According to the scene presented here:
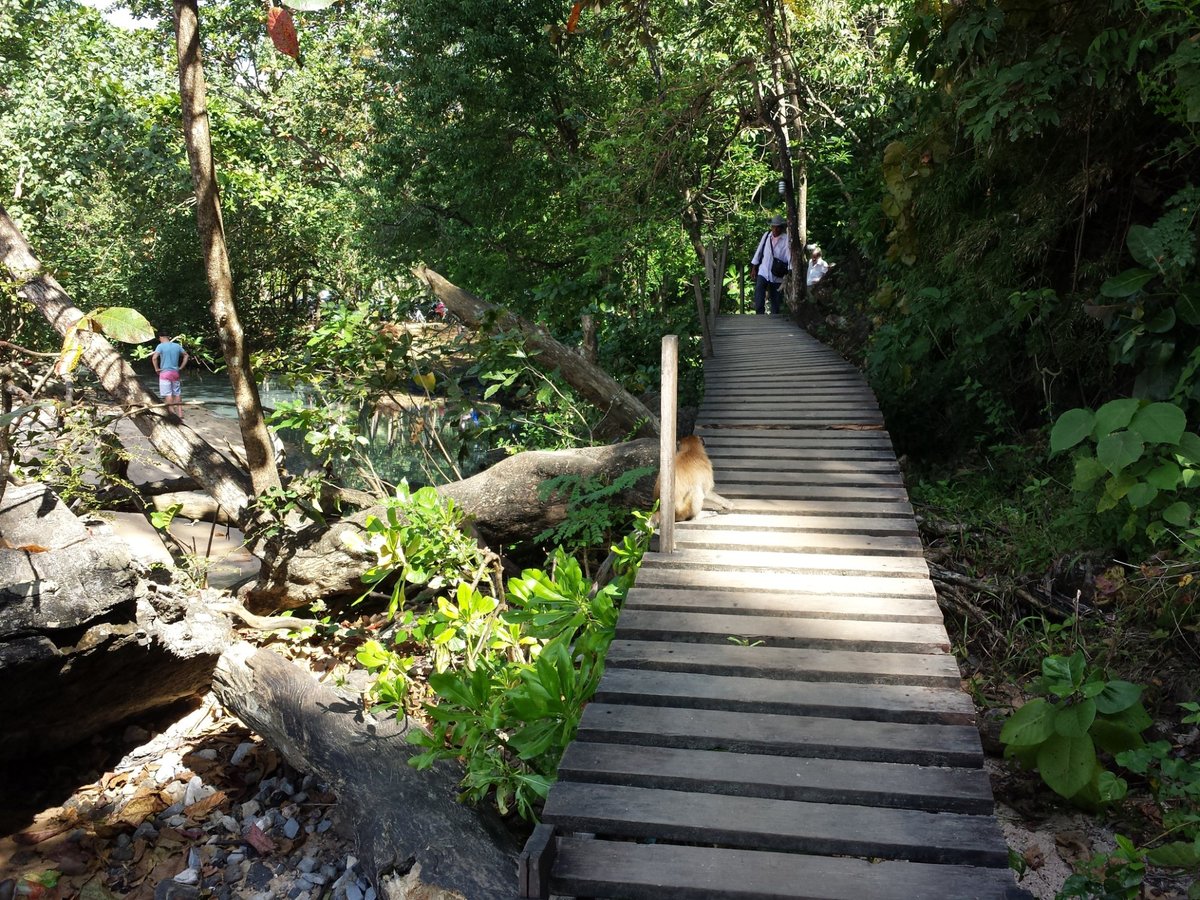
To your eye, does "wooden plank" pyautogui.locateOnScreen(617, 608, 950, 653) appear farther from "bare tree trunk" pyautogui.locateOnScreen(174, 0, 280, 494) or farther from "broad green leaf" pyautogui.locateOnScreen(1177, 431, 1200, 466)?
"bare tree trunk" pyautogui.locateOnScreen(174, 0, 280, 494)

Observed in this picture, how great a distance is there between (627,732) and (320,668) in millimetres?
3906

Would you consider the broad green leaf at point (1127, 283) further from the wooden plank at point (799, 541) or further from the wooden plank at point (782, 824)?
the wooden plank at point (782, 824)

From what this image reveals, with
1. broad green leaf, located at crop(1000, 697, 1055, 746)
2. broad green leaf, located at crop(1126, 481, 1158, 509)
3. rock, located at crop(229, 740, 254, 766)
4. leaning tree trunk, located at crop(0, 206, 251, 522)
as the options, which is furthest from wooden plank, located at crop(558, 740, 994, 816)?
leaning tree trunk, located at crop(0, 206, 251, 522)

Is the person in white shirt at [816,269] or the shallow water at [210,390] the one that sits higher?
the person in white shirt at [816,269]

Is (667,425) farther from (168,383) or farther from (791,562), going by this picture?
(168,383)

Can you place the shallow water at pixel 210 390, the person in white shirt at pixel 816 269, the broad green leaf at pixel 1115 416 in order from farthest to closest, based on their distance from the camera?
1. the shallow water at pixel 210 390
2. the person in white shirt at pixel 816 269
3. the broad green leaf at pixel 1115 416

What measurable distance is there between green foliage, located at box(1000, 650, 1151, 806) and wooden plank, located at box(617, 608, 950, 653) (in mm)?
451

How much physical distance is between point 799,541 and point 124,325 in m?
4.15

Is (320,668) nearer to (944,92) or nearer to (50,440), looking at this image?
(50,440)

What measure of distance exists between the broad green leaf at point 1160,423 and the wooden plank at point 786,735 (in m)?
2.00

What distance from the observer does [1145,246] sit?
4902 mm

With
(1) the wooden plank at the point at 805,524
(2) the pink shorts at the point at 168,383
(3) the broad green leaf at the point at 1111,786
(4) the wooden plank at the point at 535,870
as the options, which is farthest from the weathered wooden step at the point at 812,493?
(2) the pink shorts at the point at 168,383

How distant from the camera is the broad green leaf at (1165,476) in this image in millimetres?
4402

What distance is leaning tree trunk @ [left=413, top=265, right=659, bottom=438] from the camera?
25.6 ft
